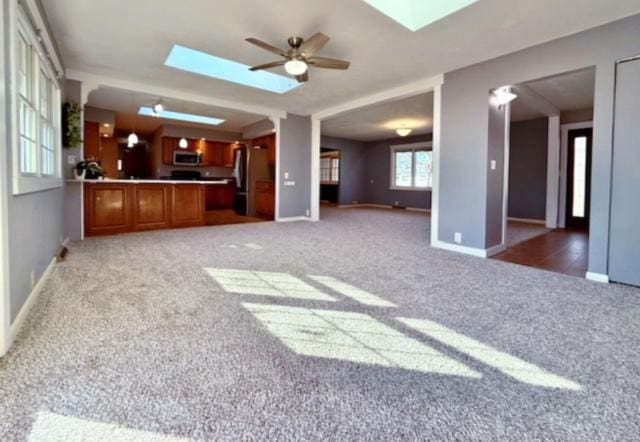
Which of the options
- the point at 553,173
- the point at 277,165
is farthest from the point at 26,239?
the point at 553,173

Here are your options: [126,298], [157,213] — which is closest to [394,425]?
[126,298]

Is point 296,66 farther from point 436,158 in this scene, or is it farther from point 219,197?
point 219,197

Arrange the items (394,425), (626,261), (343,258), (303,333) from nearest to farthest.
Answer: (394,425) → (303,333) → (626,261) → (343,258)

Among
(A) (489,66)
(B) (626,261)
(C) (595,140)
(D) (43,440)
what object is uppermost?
(A) (489,66)

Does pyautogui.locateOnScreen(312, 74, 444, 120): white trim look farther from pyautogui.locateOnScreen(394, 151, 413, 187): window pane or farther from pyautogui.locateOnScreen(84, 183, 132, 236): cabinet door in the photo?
pyautogui.locateOnScreen(394, 151, 413, 187): window pane

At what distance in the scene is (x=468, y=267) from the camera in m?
3.79

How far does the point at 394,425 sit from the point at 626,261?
10.7 ft

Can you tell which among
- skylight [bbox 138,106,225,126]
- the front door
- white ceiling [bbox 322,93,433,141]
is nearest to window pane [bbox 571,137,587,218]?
the front door

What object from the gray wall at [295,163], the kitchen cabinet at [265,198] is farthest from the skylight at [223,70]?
the kitchen cabinet at [265,198]

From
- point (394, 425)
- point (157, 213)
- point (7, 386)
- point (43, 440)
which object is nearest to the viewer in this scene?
point (43, 440)

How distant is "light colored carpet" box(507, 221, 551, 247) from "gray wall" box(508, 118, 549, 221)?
522 mm

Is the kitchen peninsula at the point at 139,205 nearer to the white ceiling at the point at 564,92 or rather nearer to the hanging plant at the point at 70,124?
the hanging plant at the point at 70,124

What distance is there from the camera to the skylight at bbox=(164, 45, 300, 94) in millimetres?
4715

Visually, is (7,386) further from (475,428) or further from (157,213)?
(157,213)
